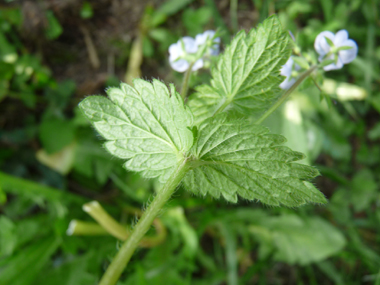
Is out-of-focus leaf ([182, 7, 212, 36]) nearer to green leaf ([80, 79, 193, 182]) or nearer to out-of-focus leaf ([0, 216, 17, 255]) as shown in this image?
green leaf ([80, 79, 193, 182])

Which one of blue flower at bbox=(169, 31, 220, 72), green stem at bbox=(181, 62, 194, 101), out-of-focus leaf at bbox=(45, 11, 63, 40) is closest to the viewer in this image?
green stem at bbox=(181, 62, 194, 101)

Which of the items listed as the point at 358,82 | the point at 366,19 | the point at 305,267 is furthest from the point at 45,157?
the point at 366,19

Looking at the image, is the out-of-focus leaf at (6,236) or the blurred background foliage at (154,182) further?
the blurred background foliage at (154,182)

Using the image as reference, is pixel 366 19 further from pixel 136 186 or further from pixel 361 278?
pixel 136 186

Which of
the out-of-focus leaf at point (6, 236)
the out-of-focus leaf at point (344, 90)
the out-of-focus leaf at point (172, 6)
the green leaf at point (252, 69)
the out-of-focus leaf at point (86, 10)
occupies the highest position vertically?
the out-of-focus leaf at point (86, 10)

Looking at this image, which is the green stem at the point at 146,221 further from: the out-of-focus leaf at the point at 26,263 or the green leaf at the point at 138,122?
the out-of-focus leaf at the point at 26,263

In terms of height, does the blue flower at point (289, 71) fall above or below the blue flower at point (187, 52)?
below

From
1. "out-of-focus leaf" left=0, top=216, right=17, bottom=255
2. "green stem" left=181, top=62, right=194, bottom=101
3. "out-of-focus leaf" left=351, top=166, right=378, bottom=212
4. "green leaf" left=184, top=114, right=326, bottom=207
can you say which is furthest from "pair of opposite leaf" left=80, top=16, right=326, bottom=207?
"out-of-focus leaf" left=351, top=166, right=378, bottom=212

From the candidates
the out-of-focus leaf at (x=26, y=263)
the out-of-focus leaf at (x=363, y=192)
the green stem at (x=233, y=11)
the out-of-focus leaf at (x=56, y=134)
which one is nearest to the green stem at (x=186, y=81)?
the green stem at (x=233, y=11)
